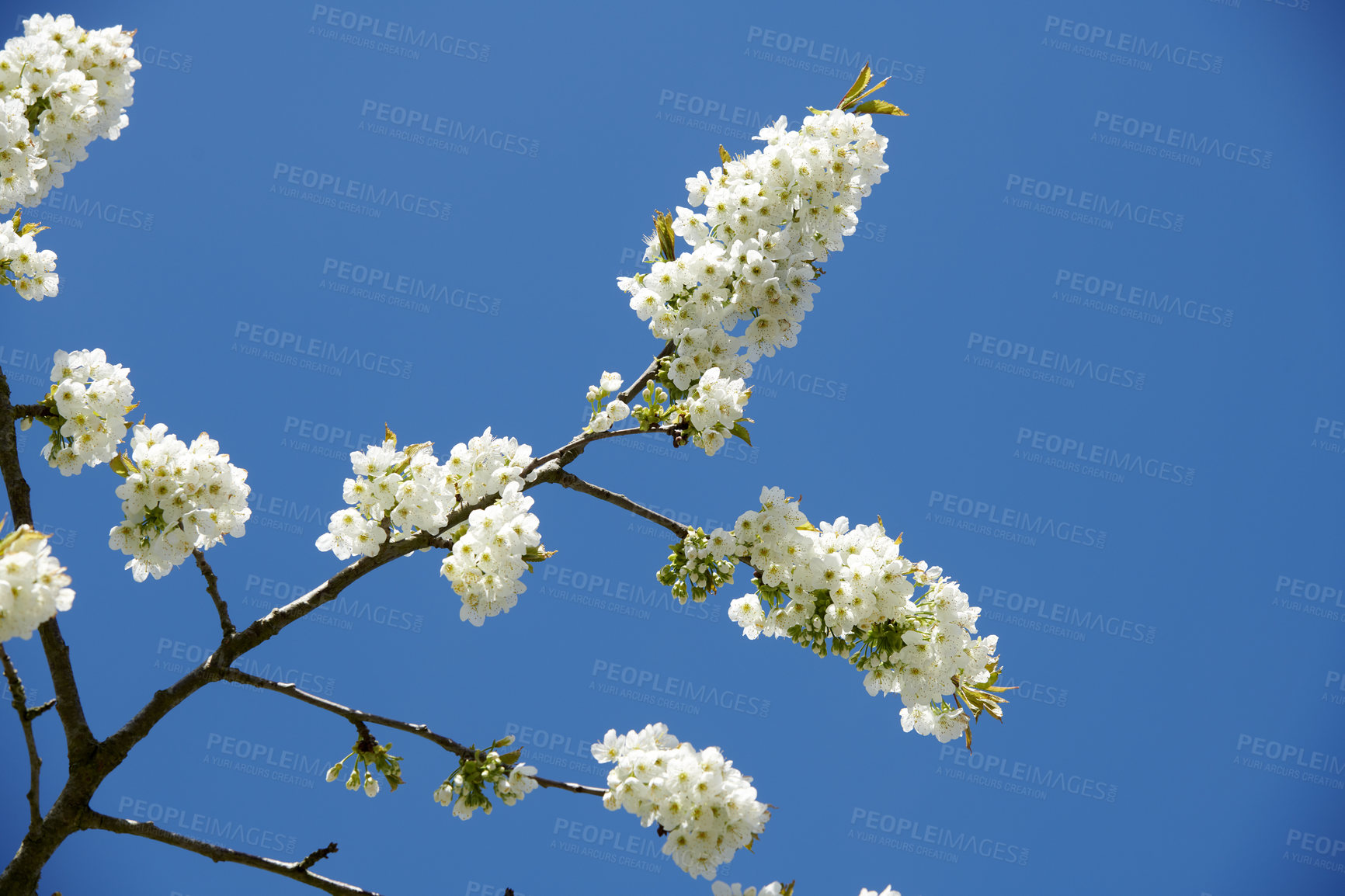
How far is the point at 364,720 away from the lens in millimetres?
3695

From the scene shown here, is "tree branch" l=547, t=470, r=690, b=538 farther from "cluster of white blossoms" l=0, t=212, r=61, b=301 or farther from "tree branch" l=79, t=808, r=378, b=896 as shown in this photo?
"cluster of white blossoms" l=0, t=212, r=61, b=301

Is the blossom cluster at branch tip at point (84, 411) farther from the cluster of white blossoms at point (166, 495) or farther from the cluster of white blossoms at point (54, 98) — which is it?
the cluster of white blossoms at point (54, 98)

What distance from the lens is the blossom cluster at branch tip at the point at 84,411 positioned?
145 inches

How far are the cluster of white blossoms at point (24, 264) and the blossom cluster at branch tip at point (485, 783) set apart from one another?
9.51ft

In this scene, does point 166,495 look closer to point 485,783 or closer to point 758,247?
point 485,783

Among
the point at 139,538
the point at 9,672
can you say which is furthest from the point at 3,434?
the point at 9,672

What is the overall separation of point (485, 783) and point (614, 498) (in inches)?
55.3

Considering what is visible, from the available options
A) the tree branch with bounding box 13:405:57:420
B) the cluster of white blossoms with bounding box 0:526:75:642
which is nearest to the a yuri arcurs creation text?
the tree branch with bounding box 13:405:57:420

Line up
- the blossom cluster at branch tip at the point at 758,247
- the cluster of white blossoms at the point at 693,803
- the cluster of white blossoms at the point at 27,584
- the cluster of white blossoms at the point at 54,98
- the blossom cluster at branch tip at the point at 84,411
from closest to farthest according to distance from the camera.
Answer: the cluster of white blossoms at the point at 27,584 < the cluster of white blossoms at the point at 693,803 < the blossom cluster at branch tip at the point at 84,411 < the cluster of white blossoms at the point at 54,98 < the blossom cluster at branch tip at the point at 758,247

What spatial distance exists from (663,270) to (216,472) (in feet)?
7.16

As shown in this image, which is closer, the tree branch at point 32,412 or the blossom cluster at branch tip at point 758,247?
the tree branch at point 32,412

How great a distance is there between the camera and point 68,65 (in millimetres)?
4125

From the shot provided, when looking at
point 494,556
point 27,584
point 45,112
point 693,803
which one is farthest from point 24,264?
point 693,803

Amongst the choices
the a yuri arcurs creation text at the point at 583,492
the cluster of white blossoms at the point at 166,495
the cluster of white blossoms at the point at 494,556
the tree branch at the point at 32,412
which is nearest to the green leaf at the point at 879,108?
the a yuri arcurs creation text at the point at 583,492
